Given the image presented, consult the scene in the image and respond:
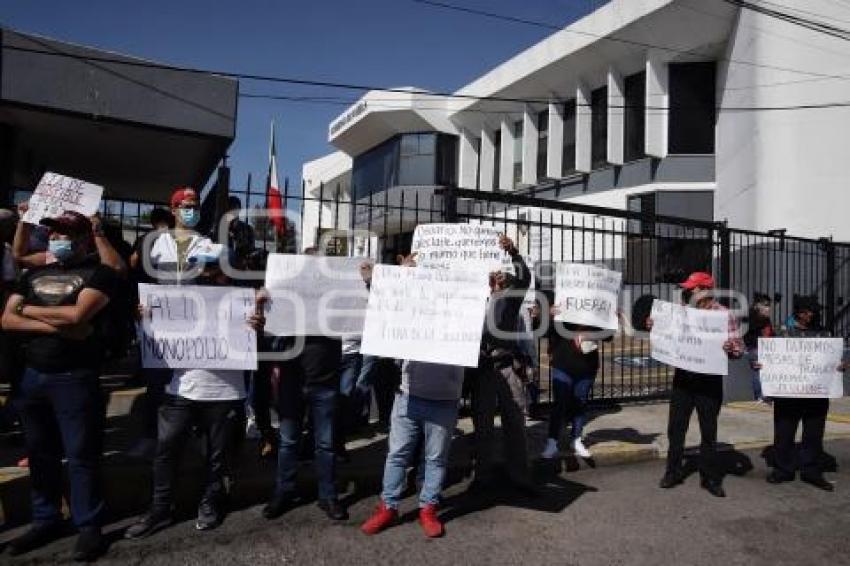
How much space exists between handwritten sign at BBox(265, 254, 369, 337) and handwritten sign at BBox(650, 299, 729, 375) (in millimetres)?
2659

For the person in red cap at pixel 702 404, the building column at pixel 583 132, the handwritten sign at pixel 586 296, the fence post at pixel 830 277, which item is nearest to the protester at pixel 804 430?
the person in red cap at pixel 702 404

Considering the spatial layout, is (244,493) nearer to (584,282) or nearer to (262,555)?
(262,555)

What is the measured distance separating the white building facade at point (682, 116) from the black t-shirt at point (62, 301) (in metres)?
5.78

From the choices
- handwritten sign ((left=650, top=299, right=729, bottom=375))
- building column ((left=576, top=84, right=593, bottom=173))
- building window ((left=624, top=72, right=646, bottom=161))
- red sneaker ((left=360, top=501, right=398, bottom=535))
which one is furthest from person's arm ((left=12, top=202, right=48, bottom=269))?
building column ((left=576, top=84, right=593, bottom=173))

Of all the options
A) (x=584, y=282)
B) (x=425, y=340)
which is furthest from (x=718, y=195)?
(x=425, y=340)

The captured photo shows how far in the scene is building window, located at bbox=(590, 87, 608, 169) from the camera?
2105 cm

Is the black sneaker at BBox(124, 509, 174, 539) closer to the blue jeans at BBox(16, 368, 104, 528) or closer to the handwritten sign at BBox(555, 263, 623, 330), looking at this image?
the blue jeans at BBox(16, 368, 104, 528)

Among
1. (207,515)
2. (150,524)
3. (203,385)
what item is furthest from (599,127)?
(150,524)

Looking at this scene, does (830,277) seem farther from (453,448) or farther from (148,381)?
(148,381)

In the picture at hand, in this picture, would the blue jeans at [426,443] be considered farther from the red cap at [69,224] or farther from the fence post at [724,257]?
the fence post at [724,257]

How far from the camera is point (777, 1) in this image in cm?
1526

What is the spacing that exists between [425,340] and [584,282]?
2.47m

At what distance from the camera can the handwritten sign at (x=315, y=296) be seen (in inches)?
170

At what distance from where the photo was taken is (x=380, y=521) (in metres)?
4.22
